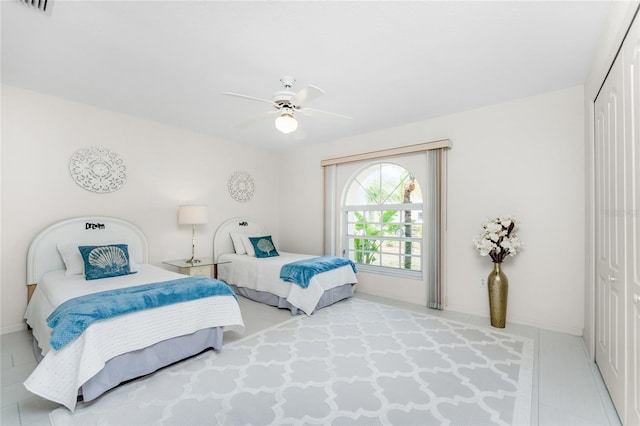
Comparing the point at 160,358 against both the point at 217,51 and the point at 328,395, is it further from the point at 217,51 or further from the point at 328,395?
the point at 217,51

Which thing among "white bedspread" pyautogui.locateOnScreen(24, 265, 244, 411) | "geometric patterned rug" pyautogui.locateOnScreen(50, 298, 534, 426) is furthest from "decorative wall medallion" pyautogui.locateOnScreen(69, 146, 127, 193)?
"geometric patterned rug" pyautogui.locateOnScreen(50, 298, 534, 426)

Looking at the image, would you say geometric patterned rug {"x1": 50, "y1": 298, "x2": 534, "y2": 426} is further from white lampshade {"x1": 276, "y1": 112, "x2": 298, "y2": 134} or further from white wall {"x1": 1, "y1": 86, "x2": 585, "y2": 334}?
white lampshade {"x1": 276, "y1": 112, "x2": 298, "y2": 134}

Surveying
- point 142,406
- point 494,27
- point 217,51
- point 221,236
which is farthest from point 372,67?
point 221,236

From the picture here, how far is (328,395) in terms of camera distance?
204 cm

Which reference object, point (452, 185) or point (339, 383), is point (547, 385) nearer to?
point (339, 383)

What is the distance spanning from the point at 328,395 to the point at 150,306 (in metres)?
1.49

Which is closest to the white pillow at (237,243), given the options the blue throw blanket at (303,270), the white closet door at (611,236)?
the blue throw blanket at (303,270)

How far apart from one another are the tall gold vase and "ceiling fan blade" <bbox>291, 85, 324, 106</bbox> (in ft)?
8.78

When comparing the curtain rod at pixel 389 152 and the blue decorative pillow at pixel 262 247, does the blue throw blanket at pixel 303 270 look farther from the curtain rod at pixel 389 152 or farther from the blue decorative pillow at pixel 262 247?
the curtain rod at pixel 389 152

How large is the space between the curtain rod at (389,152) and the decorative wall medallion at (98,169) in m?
2.99

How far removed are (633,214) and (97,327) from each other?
3.36m

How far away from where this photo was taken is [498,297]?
3.27 m

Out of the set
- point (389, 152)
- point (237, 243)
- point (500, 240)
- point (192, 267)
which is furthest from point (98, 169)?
point (500, 240)

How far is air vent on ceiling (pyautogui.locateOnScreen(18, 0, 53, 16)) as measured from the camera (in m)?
1.88
